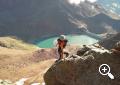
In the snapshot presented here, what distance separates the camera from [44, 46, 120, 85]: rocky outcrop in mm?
27672

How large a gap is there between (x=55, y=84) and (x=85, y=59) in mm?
5922

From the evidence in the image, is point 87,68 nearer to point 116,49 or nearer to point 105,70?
point 105,70

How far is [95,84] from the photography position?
27.7m

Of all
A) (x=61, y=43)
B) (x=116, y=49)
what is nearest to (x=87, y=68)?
(x=116, y=49)

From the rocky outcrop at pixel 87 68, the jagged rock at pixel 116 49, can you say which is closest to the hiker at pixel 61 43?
the rocky outcrop at pixel 87 68

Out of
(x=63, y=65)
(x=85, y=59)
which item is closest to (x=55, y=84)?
(x=63, y=65)

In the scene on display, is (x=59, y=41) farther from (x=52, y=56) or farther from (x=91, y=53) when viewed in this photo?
(x=52, y=56)

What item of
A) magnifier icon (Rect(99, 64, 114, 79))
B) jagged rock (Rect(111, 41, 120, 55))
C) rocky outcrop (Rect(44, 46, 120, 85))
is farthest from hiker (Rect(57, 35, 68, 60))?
jagged rock (Rect(111, 41, 120, 55))

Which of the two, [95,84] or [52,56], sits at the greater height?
[52,56]

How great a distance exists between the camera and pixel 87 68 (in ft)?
97.9

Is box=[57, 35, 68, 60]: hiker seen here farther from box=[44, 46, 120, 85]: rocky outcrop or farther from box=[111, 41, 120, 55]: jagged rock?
box=[111, 41, 120, 55]: jagged rock

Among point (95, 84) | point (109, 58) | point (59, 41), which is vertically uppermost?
point (59, 41)

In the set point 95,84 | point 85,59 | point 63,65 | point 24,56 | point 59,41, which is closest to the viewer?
point 95,84

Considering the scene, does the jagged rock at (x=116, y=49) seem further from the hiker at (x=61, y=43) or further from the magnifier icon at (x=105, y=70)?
the hiker at (x=61, y=43)
